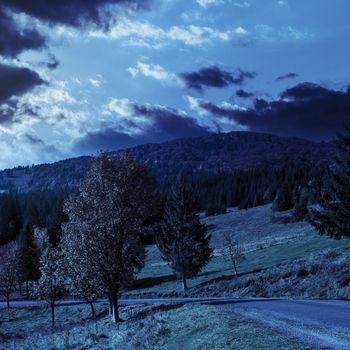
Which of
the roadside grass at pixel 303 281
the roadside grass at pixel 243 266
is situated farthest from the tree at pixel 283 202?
the roadside grass at pixel 303 281

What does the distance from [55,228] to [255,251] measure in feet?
181

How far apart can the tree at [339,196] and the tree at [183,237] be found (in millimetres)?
22750

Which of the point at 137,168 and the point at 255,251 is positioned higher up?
the point at 137,168

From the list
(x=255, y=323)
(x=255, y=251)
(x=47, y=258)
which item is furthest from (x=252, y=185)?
(x=255, y=323)

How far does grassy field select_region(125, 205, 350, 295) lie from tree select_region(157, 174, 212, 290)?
2.50 meters

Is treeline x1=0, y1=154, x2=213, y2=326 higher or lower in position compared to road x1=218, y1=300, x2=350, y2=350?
higher

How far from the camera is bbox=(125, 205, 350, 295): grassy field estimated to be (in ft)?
188

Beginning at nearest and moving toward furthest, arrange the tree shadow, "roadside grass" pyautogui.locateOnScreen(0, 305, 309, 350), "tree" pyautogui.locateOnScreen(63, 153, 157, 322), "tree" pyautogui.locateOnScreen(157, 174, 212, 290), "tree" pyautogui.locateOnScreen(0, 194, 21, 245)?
"roadside grass" pyautogui.locateOnScreen(0, 305, 309, 350) < "tree" pyautogui.locateOnScreen(63, 153, 157, 322) < "tree" pyautogui.locateOnScreen(157, 174, 212, 290) < the tree shadow < "tree" pyautogui.locateOnScreen(0, 194, 21, 245)

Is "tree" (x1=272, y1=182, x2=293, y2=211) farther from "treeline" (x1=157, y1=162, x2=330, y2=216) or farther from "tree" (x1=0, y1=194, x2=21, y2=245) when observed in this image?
"tree" (x1=0, y1=194, x2=21, y2=245)

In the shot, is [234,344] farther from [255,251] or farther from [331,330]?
[255,251]

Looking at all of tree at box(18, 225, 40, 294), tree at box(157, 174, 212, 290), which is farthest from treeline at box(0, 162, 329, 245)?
tree at box(157, 174, 212, 290)

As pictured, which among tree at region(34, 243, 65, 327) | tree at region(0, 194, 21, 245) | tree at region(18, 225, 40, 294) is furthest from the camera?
tree at region(0, 194, 21, 245)

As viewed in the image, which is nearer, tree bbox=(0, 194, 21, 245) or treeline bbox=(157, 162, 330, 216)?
treeline bbox=(157, 162, 330, 216)

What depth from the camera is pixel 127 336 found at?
71.6 feet
